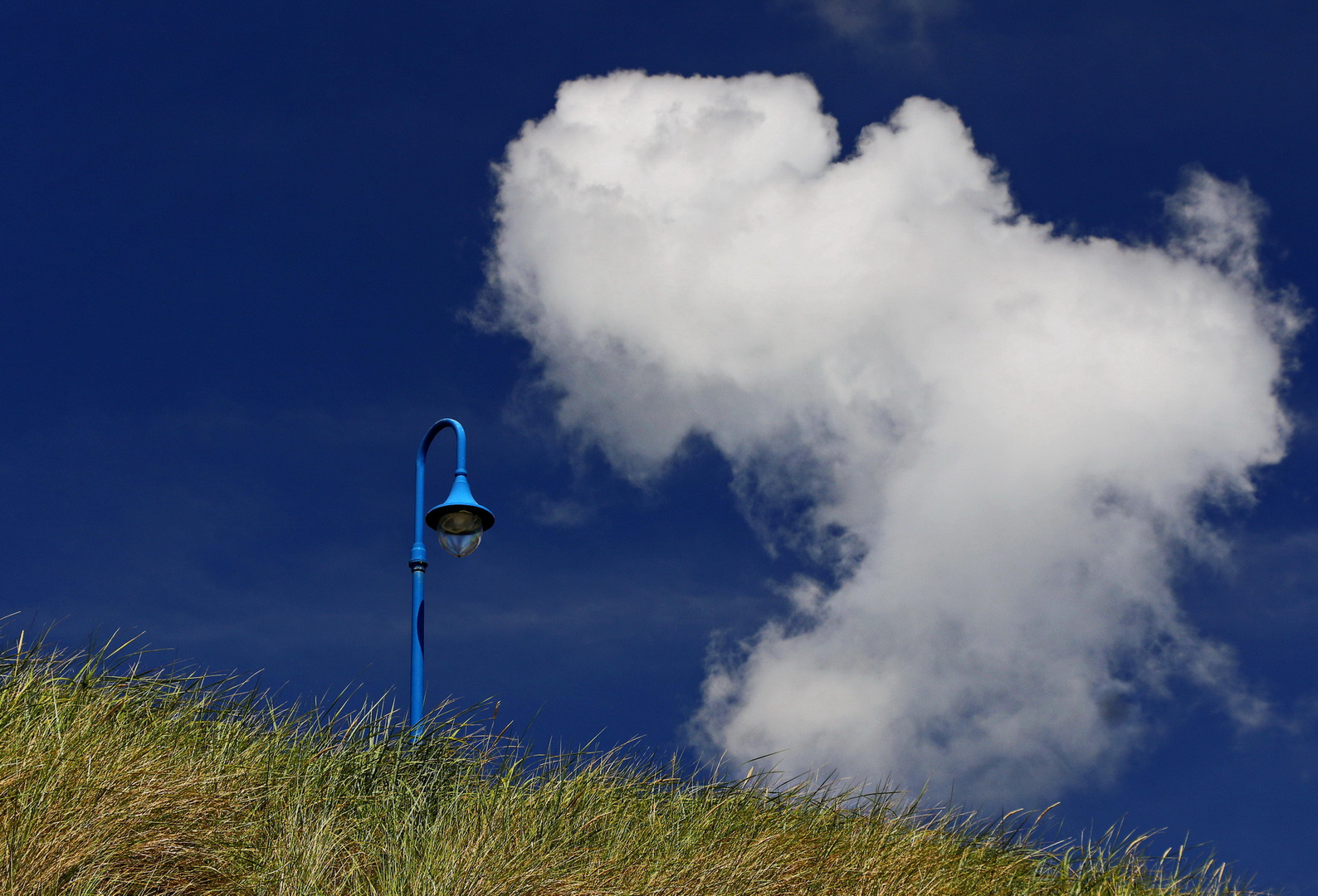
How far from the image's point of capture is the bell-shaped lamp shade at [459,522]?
1096 centimetres

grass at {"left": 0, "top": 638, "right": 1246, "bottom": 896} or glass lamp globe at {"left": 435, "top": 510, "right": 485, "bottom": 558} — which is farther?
glass lamp globe at {"left": 435, "top": 510, "right": 485, "bottom": 558}

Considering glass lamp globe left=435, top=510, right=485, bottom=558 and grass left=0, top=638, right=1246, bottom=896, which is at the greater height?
glass lamp globe left=435, top=510, right=485, bottom=558

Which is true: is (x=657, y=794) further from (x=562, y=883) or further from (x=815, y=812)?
(x=562, y=883)

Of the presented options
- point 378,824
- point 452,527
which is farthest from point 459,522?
point 378,824

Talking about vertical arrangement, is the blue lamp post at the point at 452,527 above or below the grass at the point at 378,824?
above

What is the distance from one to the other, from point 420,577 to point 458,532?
581mm

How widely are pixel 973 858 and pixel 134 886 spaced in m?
6.39

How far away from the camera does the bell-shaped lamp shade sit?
1096 centimetres

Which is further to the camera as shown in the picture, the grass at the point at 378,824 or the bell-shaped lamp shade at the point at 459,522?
the bell-shaped lamp shade at the point at 459,522

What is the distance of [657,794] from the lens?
918cm

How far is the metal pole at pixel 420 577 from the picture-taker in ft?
32.7

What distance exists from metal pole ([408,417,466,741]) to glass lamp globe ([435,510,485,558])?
0.92ft

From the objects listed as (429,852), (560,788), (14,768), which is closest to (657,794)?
(560,788)

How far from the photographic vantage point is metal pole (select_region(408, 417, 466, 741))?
998 centimetres
